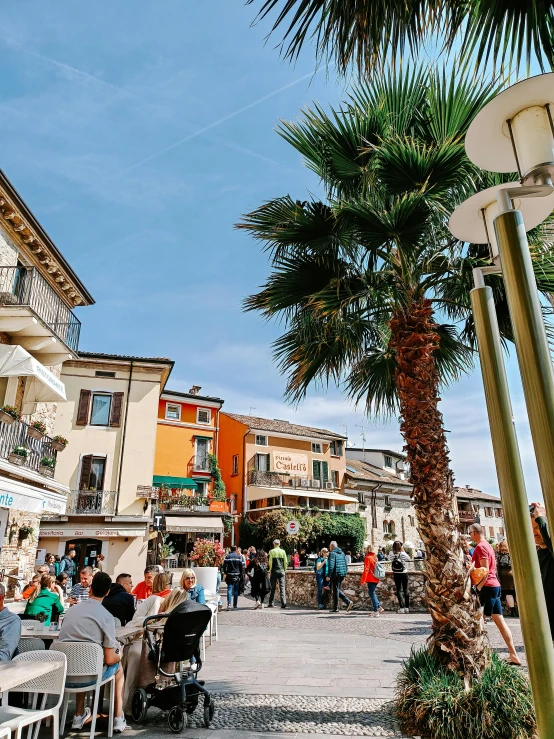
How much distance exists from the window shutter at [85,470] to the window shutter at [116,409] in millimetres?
1966

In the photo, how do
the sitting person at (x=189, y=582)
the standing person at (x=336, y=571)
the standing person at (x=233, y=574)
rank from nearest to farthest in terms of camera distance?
the sitting person at (x=189, y=582) < the standing person at (x=336, y=571) < the standing person at (x=233, y=574)

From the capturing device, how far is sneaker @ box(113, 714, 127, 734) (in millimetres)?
4727

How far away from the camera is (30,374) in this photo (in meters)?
12.6

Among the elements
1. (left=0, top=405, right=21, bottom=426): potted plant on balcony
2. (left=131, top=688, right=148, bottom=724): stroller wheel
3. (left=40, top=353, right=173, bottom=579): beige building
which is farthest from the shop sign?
(left=131, top=688, right=148, bottom=724): stroller wheel

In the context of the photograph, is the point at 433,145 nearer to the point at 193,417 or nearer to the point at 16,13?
the point at 16,13

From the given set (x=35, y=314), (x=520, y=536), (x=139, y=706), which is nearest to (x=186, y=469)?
(x=35, y=314)

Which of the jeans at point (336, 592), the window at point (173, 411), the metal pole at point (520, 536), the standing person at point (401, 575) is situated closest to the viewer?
the metal pole at point (520, 536)

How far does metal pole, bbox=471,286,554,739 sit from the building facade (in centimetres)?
3504

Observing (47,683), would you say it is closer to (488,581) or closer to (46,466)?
(488,581)

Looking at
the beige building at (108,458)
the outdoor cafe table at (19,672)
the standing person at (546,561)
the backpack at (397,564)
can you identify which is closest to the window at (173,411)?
the beige building at (108,458)

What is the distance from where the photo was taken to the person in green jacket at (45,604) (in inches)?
271

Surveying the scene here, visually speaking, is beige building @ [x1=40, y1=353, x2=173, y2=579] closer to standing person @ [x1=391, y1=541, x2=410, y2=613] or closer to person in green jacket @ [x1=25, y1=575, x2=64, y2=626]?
standing person @ [x1=391, y1=541, x2=410, y2=613]

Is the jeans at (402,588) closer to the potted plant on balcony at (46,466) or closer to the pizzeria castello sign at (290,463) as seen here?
the potted plant on balcony at (46,466)

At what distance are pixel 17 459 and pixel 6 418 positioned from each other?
1.23 meters
